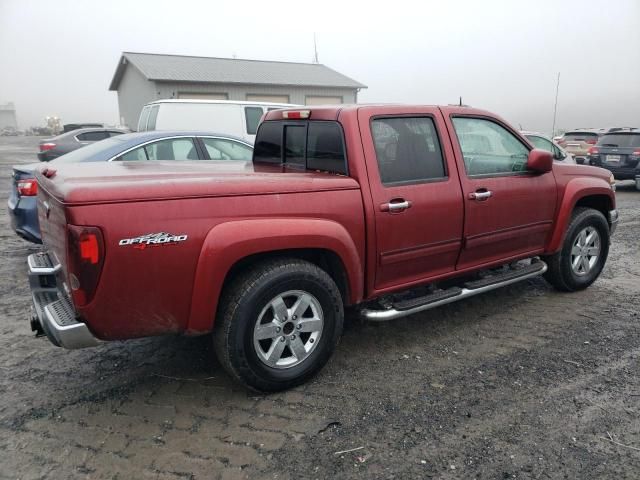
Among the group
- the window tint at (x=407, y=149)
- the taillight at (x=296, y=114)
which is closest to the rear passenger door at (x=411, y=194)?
the window tint at (x=407, y=149)

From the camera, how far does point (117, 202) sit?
2.54 m

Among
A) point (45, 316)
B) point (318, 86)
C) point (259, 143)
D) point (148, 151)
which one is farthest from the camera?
point (318, 86)

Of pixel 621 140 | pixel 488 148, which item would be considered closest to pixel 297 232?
pixel 488 148

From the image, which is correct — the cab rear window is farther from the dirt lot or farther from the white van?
the white van

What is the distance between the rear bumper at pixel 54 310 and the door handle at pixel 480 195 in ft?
9.05

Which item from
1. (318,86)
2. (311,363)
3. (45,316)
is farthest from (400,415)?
(318,86)

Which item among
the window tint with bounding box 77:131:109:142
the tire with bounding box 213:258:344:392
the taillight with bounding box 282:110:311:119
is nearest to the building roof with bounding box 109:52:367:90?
the window tint with bounding box 77:131:109:142

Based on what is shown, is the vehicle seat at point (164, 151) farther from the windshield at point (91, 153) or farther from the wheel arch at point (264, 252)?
the wheel arch at point (264, 252)

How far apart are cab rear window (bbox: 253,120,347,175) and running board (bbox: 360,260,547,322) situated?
100cm

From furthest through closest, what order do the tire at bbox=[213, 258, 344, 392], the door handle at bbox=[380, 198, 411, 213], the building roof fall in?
the building roof, the door handle at bbox=[380, 198, 411, 213], the tire at bbox=[213, 258, 344, 392]

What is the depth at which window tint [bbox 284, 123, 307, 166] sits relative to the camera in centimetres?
396

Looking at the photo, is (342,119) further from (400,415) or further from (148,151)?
(148,151)

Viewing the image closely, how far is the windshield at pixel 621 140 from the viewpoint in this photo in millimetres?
12914

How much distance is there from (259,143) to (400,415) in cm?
269
